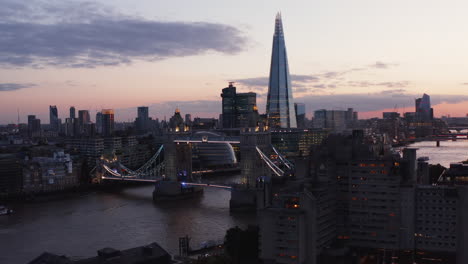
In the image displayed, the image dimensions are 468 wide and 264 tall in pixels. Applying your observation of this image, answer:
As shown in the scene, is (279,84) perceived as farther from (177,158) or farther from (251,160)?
(251,160)

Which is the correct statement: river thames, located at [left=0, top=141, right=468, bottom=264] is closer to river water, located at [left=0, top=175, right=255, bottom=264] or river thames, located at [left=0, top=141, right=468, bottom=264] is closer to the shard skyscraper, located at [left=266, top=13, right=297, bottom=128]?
river water, located at [left=0, top=175, right=255, bottom=264]

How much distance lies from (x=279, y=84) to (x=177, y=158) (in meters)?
Answer: 19.9

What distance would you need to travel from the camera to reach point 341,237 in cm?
1436

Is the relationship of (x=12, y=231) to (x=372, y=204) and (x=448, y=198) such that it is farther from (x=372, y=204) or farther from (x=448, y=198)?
(x=448, y=198)

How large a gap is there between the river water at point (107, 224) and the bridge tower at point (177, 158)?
2.02 m

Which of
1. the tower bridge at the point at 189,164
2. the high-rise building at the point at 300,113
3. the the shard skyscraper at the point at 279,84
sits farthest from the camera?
the high-rise building at the point at 300,113

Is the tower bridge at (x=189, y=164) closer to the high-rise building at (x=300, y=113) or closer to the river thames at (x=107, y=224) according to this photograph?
the river thames at (x=107, y=224)

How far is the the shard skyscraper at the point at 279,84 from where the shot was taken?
44.6 metres

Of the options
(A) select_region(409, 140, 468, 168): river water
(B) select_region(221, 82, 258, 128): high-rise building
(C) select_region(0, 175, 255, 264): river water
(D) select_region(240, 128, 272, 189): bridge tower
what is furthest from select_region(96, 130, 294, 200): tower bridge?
(B) select_region(221, 82, 258, 128): high-rise building

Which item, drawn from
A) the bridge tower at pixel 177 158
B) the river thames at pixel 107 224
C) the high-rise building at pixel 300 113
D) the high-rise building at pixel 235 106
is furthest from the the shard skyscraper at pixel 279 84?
the high-rise building at pixel 300 113

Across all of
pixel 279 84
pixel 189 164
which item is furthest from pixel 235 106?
pixel 189 164

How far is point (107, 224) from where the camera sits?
1958 centimetres

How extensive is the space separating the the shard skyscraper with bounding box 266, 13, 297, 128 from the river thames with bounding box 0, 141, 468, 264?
20.5 metres

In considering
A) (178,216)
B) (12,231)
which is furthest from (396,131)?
(12,231)
